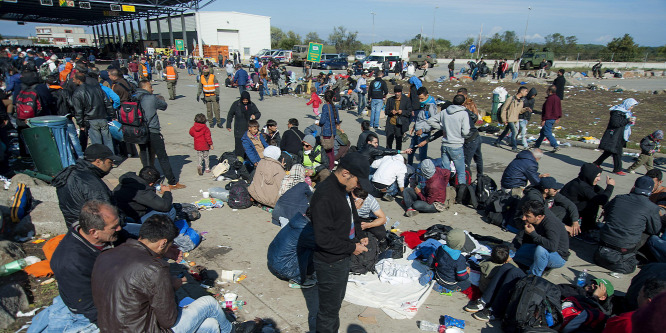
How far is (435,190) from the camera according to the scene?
663cm

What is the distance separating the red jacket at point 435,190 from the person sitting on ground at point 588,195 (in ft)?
6.41

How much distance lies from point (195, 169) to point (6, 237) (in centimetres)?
371

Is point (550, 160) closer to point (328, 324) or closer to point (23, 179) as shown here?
point (328, 324)

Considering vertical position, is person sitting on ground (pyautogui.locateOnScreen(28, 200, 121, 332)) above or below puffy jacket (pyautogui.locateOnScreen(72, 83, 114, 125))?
below

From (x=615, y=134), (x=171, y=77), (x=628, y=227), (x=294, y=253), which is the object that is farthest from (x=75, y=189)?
(x=171, y=77)

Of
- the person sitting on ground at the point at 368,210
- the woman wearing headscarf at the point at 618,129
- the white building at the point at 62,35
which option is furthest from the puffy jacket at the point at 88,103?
the white building at the point at 62,35

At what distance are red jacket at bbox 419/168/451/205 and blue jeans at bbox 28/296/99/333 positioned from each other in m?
5.29

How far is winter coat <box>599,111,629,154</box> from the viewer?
27.0ft

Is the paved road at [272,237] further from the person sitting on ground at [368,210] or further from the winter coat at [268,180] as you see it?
the person sitting on ground at [368,210]

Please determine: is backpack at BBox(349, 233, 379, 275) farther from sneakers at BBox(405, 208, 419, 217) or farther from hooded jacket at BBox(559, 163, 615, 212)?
hooded jacket at BBox(559, 163, 615, 212)

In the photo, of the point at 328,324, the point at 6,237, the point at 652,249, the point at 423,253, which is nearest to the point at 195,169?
the point at 6,237

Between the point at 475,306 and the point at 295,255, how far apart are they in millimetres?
2116

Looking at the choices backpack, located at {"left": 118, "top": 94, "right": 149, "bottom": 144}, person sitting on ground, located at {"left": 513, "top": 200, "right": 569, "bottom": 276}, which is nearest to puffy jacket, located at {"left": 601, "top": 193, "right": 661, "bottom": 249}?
person sitting on ground, located at {"left": 513, "top": 200, "right": 569, "bottom": 276}

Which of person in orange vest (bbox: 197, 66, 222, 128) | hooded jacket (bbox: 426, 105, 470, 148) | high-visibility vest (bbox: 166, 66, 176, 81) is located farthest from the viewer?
high-visibility vest (bbox: 166, 66, 176, 81)
